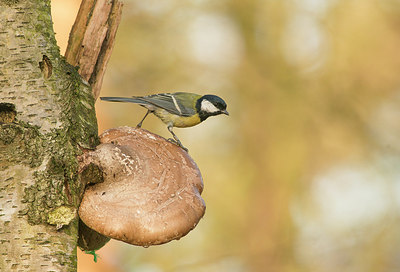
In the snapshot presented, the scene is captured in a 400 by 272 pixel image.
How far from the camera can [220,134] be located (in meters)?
14.0

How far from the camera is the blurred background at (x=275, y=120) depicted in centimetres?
1003

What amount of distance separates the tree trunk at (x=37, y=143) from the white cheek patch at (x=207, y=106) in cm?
196

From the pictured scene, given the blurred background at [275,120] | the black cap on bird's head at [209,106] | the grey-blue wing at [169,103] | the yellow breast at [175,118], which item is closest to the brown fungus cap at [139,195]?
the grey-blue wing at [169,103]

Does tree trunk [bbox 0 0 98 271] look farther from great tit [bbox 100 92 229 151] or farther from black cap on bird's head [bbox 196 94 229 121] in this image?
black cap on bird's head [bbox 196 94 229 121]

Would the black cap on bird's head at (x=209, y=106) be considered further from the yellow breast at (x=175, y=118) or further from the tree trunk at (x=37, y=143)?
the tree trunk at (x=37, y=143)

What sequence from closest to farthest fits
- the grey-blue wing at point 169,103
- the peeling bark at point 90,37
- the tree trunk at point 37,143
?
the tree trunk at point 37,143 < the peeling bark at point 90,37 < the grey-blue wing at point 169,103

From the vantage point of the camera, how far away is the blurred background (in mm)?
10031

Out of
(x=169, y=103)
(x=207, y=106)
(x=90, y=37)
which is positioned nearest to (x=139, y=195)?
(x=90, y=37)

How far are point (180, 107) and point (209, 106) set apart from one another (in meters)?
0.36

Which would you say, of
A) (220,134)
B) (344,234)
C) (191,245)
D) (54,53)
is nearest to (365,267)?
(344,234)

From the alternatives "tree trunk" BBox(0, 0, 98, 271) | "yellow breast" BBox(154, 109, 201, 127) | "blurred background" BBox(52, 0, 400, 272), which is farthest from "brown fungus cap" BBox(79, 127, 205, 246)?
"blurred background" BBox(52, 0, 400, 272)

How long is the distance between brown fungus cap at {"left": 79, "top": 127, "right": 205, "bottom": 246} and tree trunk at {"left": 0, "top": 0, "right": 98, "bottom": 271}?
14cm

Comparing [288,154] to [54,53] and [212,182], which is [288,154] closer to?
[212,182]

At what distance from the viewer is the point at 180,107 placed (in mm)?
4898
